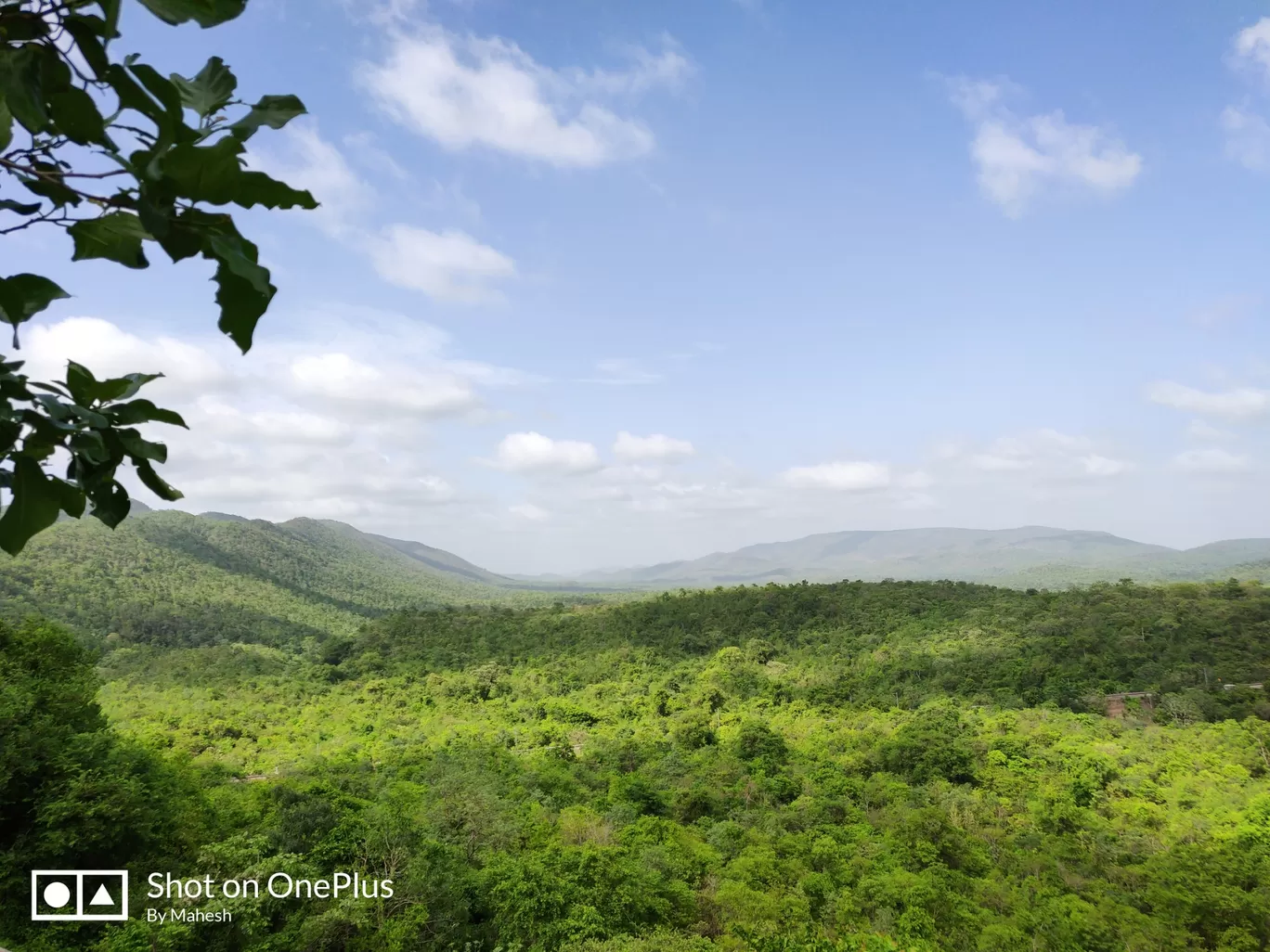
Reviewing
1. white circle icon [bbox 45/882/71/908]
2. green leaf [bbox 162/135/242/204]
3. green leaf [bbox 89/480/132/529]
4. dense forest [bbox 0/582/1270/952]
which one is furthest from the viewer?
dense forest [bbox 0/582/1270/952]

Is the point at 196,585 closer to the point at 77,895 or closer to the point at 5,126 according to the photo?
the point at 77,895

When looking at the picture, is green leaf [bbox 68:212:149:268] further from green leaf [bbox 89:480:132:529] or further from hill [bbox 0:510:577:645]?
hill [bbox 0:510:577:645]

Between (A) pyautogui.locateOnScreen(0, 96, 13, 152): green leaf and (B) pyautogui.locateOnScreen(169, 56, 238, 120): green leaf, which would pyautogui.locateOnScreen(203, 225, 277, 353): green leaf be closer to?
(B) pyautogui.locateOnScreen(169, 56, 238, 120): green leaf


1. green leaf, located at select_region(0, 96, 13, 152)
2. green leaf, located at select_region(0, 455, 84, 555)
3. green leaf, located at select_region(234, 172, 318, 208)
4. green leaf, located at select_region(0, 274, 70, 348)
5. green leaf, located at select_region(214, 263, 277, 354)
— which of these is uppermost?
green leaf, located at select_region(0, 96, 13, 152)

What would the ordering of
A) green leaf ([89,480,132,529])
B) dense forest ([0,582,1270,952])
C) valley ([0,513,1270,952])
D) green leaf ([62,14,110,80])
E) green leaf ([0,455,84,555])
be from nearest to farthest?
green leaf ([62,14,110,80]) → green leaf ([0,455,84,555]) → green leaf ([89,480,132,529]) → dense forest ([0,582,1270,952]) → valley ([0,513,1270,952])

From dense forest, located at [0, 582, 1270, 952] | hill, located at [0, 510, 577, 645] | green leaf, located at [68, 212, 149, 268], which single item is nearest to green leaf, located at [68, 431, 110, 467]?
green leaf, located at [68, 212, 149, 268]

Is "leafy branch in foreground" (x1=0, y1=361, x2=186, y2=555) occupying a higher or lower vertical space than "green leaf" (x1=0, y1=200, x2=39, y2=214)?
lower

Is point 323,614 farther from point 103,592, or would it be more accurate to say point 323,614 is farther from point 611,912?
point 611,912

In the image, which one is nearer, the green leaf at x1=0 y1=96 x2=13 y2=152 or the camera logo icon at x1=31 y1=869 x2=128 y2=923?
the green leaf at x1=0 y1=96 x2=13 y2=152

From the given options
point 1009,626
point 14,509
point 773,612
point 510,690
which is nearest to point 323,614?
point 510,690

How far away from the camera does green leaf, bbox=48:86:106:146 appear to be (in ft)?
2.45

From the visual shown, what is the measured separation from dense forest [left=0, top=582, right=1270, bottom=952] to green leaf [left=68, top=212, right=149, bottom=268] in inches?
425

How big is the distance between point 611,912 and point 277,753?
20.6m

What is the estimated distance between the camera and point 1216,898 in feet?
45.0
